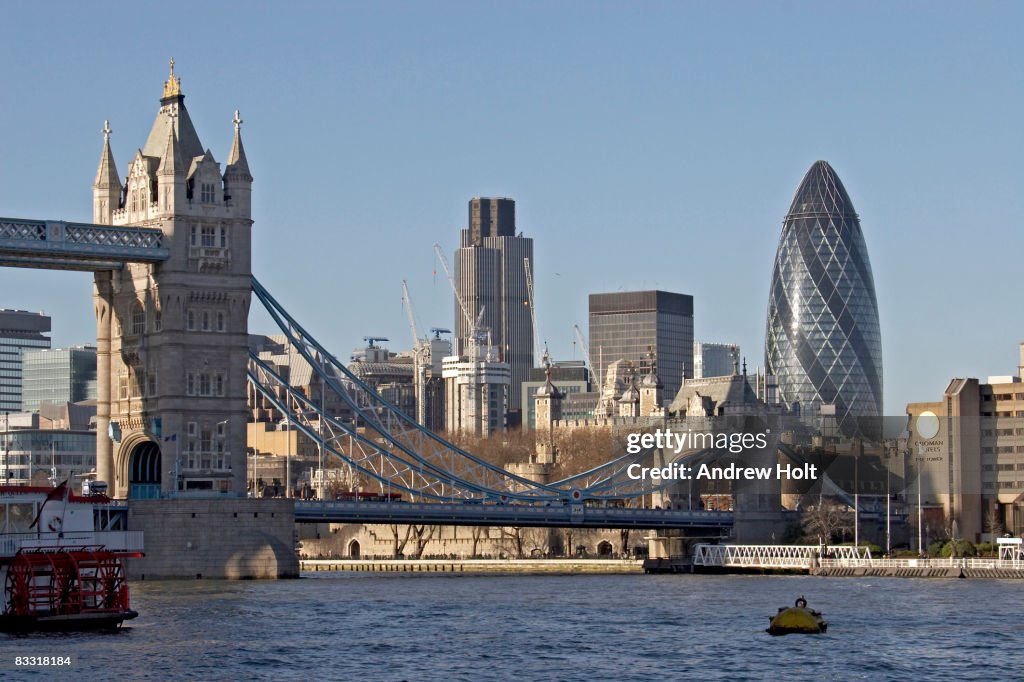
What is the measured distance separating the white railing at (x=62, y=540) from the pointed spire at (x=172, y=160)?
4418 centimetres

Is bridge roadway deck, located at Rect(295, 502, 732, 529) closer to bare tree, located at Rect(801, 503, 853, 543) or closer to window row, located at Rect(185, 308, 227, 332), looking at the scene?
bare tree, located at Rect(801, 503, 853, 543)

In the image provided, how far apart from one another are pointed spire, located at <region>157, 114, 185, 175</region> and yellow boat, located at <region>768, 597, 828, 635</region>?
59.5 m

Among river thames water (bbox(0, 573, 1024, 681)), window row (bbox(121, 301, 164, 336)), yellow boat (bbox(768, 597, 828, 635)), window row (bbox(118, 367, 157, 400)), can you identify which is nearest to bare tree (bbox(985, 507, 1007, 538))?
river thames water (bbox(0, 573, 1024, 681))

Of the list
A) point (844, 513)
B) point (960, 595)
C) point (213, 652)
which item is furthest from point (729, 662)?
point (844, 513)

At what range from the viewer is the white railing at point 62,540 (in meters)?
95.8

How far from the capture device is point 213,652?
296 feet

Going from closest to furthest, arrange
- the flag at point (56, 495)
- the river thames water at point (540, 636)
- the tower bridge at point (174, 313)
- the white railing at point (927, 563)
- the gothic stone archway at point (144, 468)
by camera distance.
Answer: the river thames water at point (540, 636), the flag at point (56, 495), the tower bridge at point (174, 313), the gothic stone archway at point (144, 468), the white railing at point (927, 563)

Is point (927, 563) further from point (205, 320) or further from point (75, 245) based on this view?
point (75, 245)

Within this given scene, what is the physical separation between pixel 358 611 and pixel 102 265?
40.8 metres

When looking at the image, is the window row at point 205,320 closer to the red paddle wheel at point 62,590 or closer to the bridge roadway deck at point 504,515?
the bridge roadway deck at point 504,515

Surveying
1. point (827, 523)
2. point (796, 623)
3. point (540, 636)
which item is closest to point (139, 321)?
point (540, 636)

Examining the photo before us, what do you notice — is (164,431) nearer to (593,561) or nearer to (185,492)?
(185,492)

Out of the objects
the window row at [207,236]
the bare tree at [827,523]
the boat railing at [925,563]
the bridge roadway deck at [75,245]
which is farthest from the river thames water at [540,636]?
the bare tree at [827,523]

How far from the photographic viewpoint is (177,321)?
473 feet
